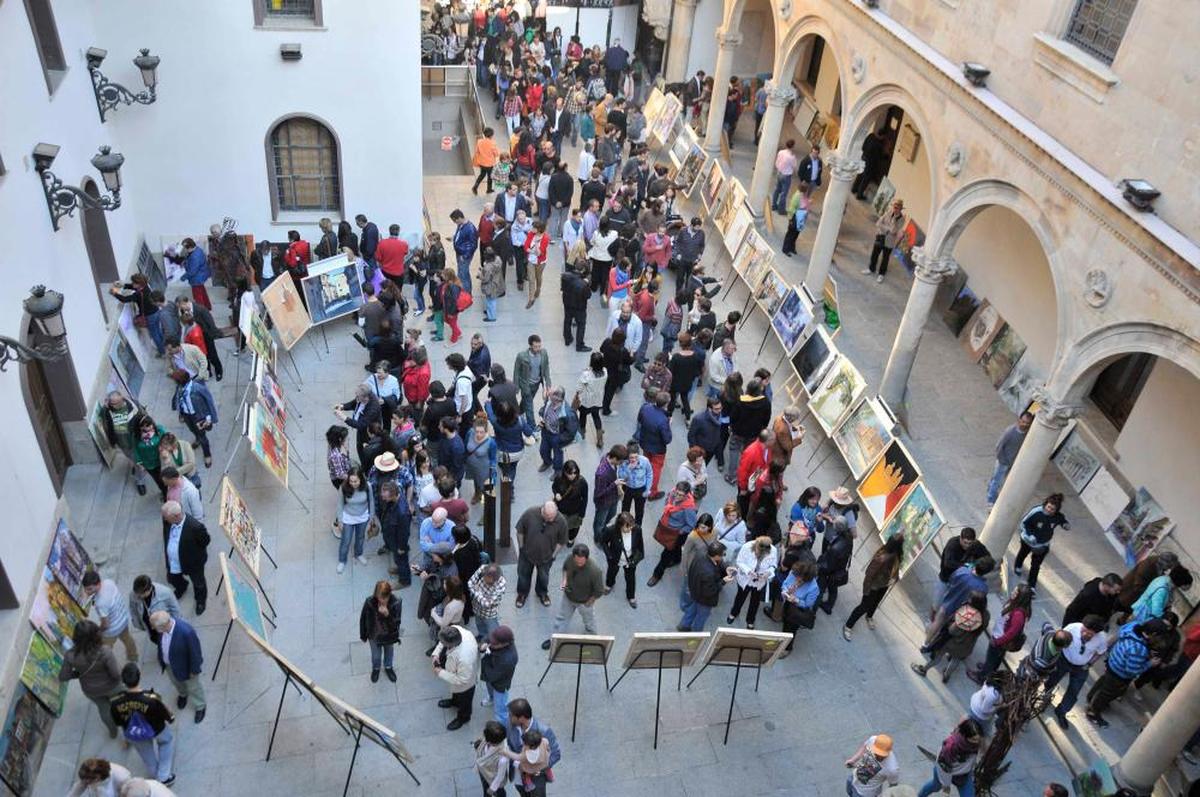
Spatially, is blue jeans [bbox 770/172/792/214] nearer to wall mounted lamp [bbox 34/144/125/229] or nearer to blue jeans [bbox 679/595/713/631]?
blue jeans [bbox 679/595/713/631]

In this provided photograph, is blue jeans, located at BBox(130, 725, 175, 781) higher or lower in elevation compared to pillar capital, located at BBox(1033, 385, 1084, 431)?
lower

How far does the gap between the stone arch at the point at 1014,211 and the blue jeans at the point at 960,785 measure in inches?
190

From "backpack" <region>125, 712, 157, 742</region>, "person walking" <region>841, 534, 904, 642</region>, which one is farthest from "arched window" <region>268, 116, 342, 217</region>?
"person walking" <region>841, 534, 904, 642</region>

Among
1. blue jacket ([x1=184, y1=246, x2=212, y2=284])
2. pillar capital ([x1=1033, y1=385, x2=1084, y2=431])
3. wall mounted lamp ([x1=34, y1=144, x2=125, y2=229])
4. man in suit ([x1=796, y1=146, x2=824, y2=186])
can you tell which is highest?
wall mounted lamp ([x1=34, y1=144, x2=125, y2=229])

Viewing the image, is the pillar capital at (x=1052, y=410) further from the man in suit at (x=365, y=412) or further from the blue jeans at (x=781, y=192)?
the blue jeans at (x=781, y=192)

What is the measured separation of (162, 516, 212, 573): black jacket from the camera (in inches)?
396

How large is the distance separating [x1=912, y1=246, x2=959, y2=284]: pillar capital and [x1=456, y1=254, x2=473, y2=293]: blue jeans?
7185mm

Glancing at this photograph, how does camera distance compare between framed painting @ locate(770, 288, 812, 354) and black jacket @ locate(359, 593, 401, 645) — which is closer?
black jacket @ locate(359, 593, 401, 645)

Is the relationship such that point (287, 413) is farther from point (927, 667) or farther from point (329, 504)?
point (927, 667)

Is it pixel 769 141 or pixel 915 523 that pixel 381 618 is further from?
pixel 769 141

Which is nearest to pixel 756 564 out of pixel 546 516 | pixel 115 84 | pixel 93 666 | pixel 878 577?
pixel 878 577

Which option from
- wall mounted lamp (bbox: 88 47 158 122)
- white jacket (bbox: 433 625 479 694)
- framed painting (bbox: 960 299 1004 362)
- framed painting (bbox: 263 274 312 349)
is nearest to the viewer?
white jacket (bbox: 433 625 479 694)

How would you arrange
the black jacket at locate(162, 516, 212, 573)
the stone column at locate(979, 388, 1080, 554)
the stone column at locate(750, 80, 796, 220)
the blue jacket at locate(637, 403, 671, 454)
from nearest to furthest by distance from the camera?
the black jacket at locate(162, 516, 212, 573) → the stone column at locate(979, 388, 1080, 554) → the blue jacket at locate(637, 403, 671, 454) → the stone column at locate(750, 80, 796, 220)

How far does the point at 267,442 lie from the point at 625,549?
4479 mm
